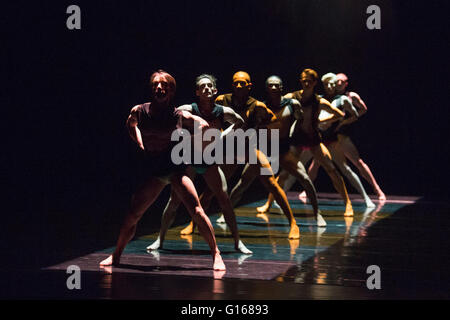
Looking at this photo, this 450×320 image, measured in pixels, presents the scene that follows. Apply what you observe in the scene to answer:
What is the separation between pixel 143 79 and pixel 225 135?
587cm

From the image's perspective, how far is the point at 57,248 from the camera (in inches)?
366

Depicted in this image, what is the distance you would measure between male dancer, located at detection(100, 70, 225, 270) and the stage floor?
620mm

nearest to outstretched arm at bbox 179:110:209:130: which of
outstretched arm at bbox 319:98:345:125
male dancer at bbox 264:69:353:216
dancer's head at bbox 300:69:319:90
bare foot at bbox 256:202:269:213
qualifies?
male dancer at bbox 264:69:353:216

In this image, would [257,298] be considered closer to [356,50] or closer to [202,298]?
[202,298]

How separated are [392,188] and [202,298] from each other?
11.5 m

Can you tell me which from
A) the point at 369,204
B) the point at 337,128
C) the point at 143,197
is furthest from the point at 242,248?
the point at 369,204

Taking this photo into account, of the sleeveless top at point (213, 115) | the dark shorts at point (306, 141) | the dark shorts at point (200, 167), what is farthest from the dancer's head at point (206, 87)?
the dark shorts at point (306, 141)

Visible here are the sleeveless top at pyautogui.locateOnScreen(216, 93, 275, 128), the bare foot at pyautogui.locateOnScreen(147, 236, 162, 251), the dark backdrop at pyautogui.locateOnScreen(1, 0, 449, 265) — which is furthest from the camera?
the dark backdrop at pyautogui.locateOnScreen(1, 0, 449, 265)

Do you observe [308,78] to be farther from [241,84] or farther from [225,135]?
[225,135]

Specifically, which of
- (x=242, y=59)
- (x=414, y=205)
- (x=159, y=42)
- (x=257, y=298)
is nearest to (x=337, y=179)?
(x=414, y=205)

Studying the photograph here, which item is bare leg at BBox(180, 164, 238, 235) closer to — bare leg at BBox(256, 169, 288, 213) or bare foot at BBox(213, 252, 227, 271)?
bare foot at BBox(213, 252, 227, 271)

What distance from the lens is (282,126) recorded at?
1124cm

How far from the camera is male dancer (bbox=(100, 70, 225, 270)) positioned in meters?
8.02

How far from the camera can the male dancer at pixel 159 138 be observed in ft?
26.3
